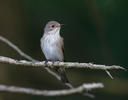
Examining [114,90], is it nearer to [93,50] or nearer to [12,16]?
[93,50]

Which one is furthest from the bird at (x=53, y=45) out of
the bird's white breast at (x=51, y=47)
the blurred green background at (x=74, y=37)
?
the blurred green background at (x=74, y=37)

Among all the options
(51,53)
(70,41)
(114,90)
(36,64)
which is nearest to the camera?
(36,64)

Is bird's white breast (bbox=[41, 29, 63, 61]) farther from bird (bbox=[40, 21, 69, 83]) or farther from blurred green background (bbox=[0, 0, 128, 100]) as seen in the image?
blurred green background (bbox=[0, 0, 128, 100])

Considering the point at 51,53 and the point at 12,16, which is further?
the point at 12,16

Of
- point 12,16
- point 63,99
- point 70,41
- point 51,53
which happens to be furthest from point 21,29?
point 51,53

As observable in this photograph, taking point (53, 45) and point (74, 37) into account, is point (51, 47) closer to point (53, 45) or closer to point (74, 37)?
point (53, 45)

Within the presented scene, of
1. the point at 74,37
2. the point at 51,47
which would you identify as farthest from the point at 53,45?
the point at 74,37

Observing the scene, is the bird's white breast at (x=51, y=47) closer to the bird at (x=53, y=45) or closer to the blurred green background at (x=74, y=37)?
the bird at (x=53, y=45)

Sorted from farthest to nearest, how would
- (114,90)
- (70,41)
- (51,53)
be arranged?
1. (70,41)
2. (114,90)
3. (51,53)

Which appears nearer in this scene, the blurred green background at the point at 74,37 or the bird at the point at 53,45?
the bird at the point at 53,45
